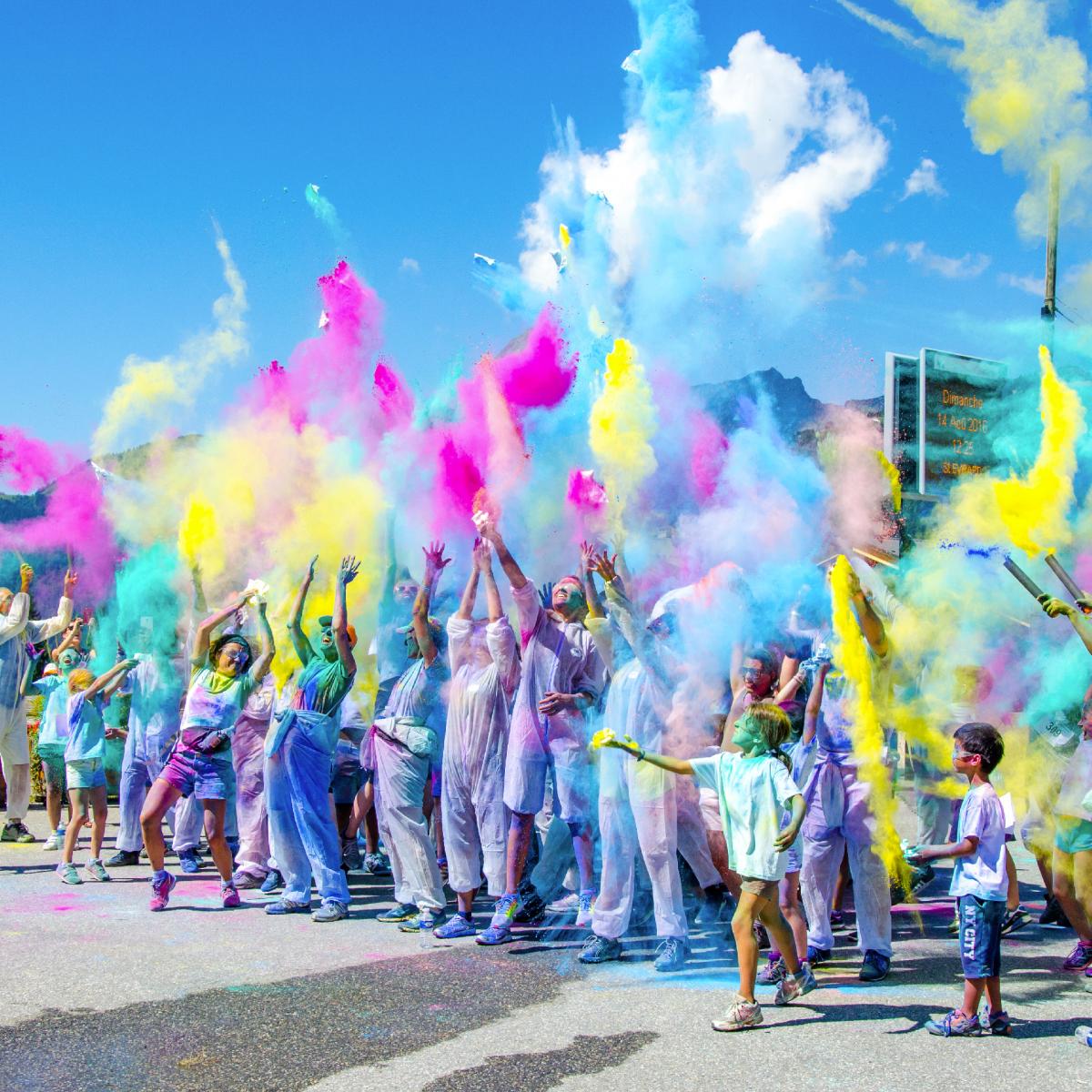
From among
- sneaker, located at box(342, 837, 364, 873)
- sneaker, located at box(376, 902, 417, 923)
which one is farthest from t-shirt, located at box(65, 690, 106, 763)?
sneaker, located at box(376, 902, 417, 923)

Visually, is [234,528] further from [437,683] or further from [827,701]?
[827,701]

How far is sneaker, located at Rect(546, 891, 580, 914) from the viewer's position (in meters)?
6.66

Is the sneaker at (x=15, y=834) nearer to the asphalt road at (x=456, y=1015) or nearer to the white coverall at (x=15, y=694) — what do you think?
the white coverall at (x=15, y=694)

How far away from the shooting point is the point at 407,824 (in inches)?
262

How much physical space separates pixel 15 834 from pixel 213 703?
12.0ft

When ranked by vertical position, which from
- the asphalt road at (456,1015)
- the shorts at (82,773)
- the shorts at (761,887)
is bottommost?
the asphalt road at (456,1015)

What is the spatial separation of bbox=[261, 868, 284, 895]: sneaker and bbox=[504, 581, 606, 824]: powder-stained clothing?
2.14 meters

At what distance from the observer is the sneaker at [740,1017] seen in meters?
4.59

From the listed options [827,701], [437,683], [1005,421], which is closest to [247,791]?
[437,683]

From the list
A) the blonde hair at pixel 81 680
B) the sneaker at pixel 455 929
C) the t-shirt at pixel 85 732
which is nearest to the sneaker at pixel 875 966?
the sneaker at pixel 455 929

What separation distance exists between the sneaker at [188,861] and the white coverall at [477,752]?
2.64m

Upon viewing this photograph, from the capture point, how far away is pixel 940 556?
5.99m

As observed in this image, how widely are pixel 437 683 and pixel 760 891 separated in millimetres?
2735

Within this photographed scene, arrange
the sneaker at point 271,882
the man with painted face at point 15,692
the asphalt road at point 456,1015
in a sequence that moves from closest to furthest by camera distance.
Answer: the asphalt road at point 456,1015 → the sneaker at point 271,882 → the man with painted face at point 15,692
